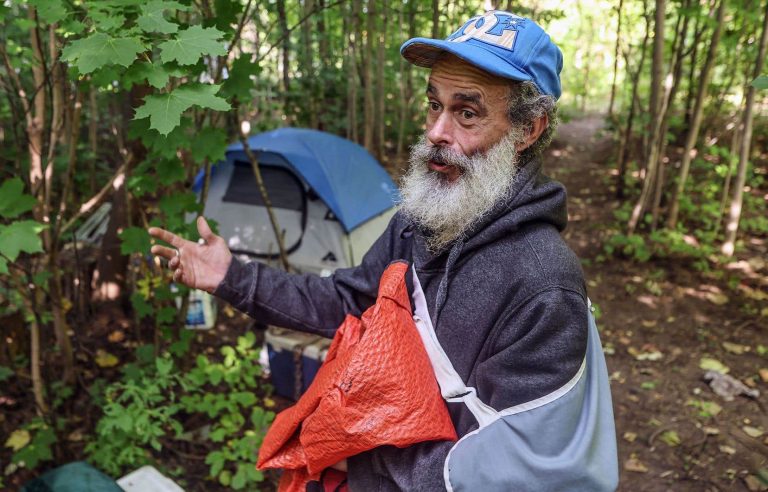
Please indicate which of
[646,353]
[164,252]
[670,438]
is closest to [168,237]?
[164,252]

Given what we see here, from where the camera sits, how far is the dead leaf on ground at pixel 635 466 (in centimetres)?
297

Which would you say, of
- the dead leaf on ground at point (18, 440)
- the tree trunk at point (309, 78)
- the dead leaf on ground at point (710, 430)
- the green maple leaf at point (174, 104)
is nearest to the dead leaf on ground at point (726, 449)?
the dead leaf on ground at point (710, 430)

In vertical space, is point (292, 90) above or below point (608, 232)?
above

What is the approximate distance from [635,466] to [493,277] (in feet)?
8.12

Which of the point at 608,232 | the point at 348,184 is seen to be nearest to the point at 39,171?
the point at 348,184

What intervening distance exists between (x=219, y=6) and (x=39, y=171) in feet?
4.16

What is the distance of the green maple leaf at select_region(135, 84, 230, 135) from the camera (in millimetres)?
1377

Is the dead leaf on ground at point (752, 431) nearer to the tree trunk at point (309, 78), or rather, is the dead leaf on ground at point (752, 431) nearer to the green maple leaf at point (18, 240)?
the green maple leaf at point (18, 240)

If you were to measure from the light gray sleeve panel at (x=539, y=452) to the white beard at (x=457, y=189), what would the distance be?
49 centimetres

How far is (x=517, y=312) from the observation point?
1161 millimetres

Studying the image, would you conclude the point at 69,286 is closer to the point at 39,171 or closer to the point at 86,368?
the point at 86,368

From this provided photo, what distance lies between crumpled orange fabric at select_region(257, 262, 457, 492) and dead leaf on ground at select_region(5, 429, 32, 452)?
95.7 inches

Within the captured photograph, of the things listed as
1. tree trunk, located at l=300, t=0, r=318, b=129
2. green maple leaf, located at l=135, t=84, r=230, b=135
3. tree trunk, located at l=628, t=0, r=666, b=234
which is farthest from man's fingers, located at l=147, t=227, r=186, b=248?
tree trunk, located at l=300, t=0, r=318, b=129

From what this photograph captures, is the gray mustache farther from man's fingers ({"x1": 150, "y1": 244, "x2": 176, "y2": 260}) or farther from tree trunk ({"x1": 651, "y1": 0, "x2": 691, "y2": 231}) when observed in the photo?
tree trunk ({"x1": 651, "y1": 0, "x2": 691, "y2": 231})
